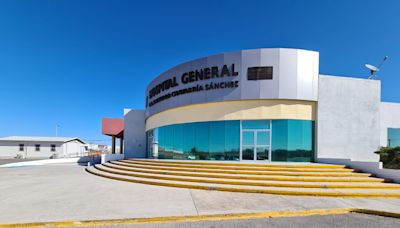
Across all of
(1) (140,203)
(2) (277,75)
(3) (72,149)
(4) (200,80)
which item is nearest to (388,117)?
(2) (277,75)

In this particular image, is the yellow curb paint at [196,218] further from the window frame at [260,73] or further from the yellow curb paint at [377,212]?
the window frame at [260,73]

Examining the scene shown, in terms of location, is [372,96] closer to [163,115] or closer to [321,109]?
[321,109]

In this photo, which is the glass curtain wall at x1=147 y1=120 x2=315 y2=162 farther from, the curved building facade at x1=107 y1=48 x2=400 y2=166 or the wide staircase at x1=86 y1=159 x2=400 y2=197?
the wide staircase at x1=86 y1=159 x2=400 y2=197

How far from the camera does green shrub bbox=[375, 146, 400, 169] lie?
1195 cm

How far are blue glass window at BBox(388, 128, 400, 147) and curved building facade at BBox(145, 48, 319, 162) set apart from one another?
24.6 ft

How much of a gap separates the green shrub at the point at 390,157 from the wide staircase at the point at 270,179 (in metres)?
3.64

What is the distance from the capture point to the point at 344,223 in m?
5.18

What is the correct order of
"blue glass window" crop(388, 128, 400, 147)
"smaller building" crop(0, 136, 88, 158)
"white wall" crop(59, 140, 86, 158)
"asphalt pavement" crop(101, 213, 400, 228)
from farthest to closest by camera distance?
"white wall" crop(59, 140, 86, 158), "smaller building" crop(0, 136, 88, 158), "blue glass window" crop(388, 128, 400, 147), "asphalt pavement" crop(101, 213, 400, 228)

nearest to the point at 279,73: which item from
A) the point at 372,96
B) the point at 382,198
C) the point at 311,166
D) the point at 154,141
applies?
the point at 311,166

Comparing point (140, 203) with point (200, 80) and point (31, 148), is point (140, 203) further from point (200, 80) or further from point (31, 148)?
point (31, 148)

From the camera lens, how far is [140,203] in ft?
21.7

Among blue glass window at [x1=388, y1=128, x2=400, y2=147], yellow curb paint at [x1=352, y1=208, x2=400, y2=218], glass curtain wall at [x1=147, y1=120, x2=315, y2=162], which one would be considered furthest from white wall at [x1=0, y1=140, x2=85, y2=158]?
blue glass window at [x1=388, y1=128, x2=400, y2=147]

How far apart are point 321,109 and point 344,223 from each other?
9397 mm

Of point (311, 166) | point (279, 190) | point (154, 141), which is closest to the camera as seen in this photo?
point (279, 190)
